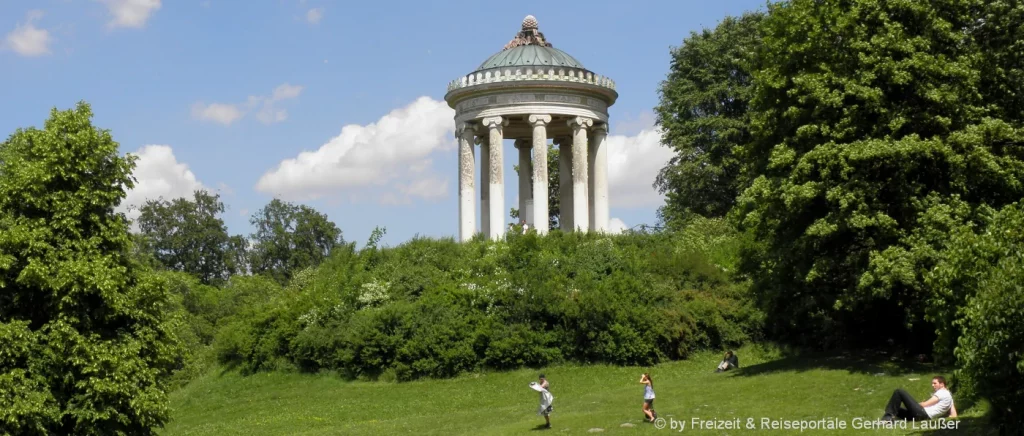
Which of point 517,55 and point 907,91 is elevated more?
point 517,55

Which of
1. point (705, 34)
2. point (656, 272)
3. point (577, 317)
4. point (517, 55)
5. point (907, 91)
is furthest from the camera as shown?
point (705, 34)

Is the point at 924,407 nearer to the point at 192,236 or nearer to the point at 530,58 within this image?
the point at 530,58

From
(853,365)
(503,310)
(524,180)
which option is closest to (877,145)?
(853,365)

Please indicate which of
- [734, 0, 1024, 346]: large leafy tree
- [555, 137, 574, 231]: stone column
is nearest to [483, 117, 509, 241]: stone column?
[555, 137, 574, 231]: stone column

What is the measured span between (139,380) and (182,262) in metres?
51.9

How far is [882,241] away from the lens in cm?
2466

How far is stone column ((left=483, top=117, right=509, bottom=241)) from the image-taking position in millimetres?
Result: 41938

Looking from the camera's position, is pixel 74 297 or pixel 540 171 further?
pixel 540 171

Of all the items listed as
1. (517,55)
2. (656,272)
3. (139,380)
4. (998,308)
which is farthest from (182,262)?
(998,308)

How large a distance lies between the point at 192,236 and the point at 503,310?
137 feet

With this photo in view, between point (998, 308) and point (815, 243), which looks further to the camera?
point (815, 243)

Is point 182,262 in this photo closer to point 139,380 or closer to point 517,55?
point 517,55

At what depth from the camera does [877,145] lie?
78.7ft

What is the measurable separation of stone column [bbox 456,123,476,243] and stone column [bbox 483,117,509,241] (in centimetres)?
81
